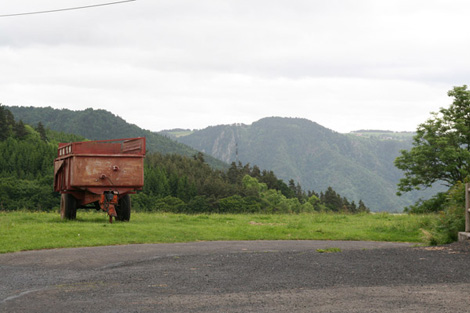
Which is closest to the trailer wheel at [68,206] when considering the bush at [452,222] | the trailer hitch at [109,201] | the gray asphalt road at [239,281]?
the trailer hitch at [109,201]

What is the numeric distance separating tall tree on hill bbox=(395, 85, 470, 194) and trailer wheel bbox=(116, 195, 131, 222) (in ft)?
94.6

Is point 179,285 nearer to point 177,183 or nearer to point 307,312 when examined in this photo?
point 307,312

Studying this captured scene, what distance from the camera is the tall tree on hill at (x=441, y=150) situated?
43719 millimetres

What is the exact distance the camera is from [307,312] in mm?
6160

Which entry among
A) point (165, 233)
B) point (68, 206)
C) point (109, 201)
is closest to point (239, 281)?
point (165, 233)

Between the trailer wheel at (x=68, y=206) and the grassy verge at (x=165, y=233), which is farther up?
the trailer wheel at (x=68, y=206)

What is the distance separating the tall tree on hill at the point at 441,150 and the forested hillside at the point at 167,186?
37.2m

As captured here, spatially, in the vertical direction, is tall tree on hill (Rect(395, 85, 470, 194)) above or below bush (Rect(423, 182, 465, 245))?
above

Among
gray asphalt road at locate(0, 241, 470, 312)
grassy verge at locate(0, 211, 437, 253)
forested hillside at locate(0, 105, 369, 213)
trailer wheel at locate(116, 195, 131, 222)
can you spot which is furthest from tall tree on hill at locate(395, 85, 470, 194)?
forested hillside at locate(0, 105, 369, 213)

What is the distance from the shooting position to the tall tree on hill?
143 ft

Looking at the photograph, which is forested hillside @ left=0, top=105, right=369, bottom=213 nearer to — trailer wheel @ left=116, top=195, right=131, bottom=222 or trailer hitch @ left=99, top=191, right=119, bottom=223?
trailer wheel @ left=116, top=195, right=131, bottom=222

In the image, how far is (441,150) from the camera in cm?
4416

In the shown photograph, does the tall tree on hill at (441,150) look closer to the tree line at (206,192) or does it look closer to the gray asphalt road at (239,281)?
the gray asphalt road at (239,281)

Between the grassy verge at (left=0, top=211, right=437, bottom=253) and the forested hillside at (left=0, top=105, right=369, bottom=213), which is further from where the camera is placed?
the forested hillside at (left=0, top=105, right=369, bottom=213)
